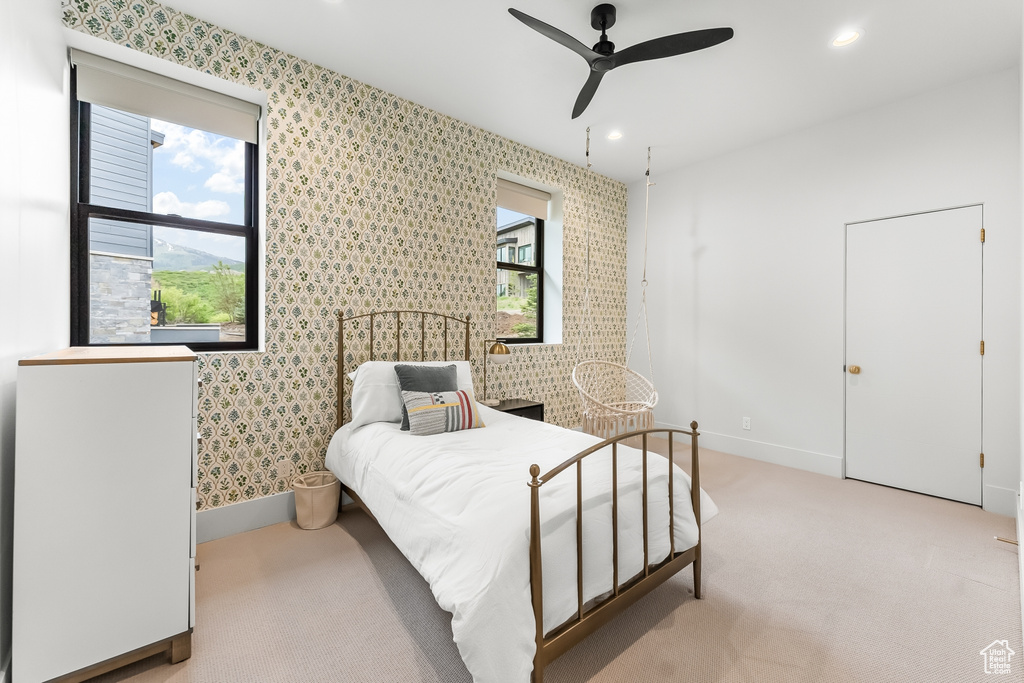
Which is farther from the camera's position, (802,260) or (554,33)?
(802,260)

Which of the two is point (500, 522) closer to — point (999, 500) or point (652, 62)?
point (652, 62)

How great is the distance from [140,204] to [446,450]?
89.7 inches

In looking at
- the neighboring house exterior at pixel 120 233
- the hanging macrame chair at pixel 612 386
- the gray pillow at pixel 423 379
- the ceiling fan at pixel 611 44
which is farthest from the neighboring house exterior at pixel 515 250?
the neighboring house exterior at pixel 120 233

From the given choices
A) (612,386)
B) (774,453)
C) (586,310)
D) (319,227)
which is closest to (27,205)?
(319,227)

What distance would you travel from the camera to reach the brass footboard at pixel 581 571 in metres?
1.35

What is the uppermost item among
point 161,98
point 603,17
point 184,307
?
point 603,17

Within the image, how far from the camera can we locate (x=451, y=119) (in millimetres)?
3604

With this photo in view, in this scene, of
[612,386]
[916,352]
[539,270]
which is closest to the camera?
[916,352]

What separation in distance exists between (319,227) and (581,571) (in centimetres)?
257

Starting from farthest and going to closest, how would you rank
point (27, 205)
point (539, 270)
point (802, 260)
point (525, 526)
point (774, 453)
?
point (539, 270) < point (774, 453) < point (802, 260) < point (27, 205) < point (525, 526)

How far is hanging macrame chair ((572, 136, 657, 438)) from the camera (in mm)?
3709

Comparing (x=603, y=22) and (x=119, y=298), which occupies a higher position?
(x=603, y=22)

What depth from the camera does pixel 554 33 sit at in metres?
2.18

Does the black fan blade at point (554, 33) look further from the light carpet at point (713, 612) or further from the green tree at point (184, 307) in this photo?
the light carpet at point (713, 612)
